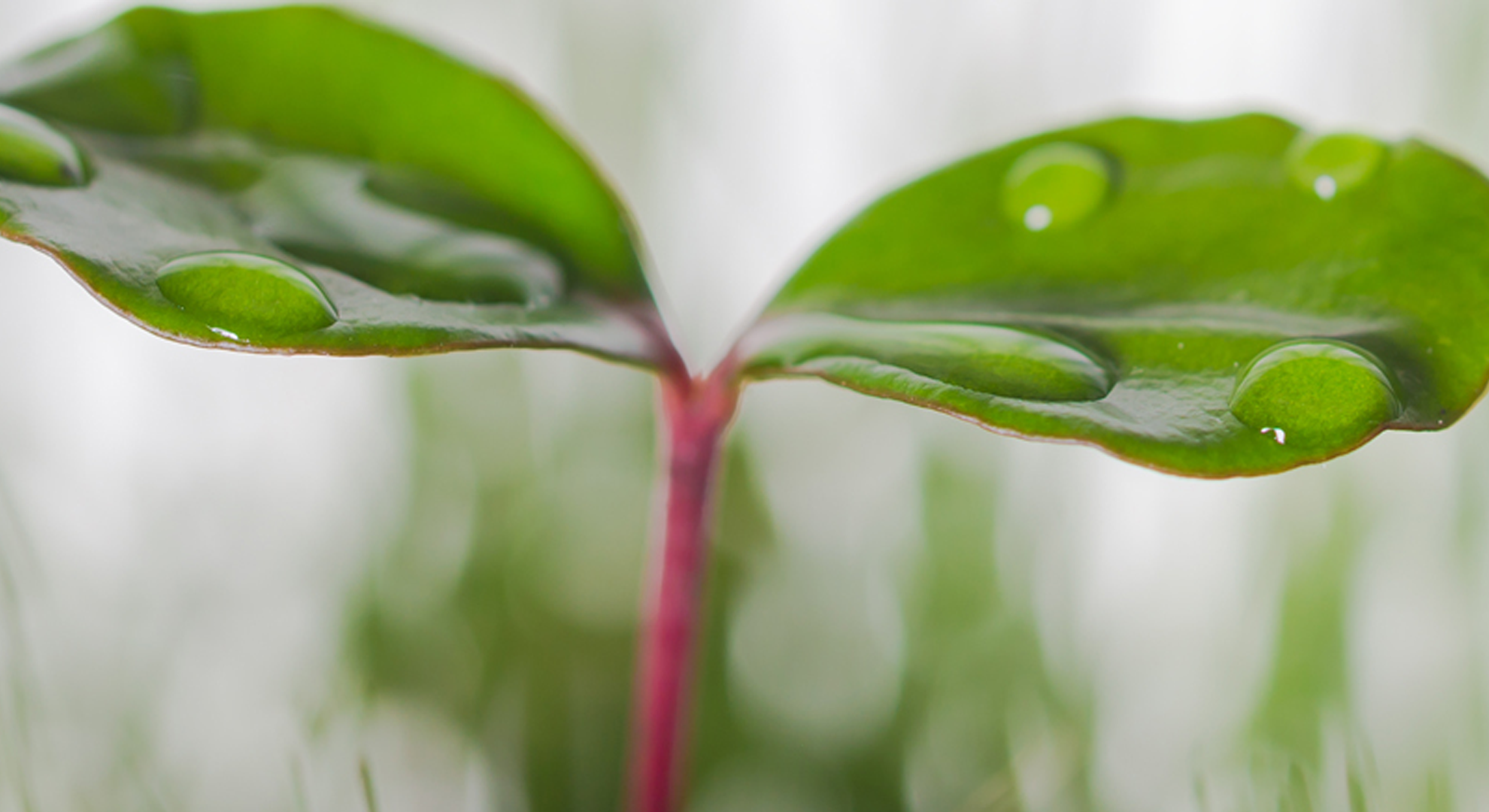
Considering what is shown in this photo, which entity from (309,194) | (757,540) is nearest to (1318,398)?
(309,194)

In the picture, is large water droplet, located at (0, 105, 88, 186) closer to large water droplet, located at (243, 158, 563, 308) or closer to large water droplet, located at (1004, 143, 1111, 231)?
large water droplet, located at (243, 158, 563, 308)

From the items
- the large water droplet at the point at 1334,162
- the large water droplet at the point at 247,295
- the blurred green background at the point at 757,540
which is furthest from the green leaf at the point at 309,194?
the large water droplet at the point at 1334,162

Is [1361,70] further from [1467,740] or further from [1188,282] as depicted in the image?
[1188,282]

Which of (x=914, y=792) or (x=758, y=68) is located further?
(x=758, y=68)

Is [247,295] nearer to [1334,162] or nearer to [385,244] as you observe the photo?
[385,244]

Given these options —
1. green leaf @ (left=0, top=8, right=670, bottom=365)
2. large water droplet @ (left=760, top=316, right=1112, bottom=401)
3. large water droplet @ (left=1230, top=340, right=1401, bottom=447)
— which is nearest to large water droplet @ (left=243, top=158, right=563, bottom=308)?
green leaf @ (left=0, top=8, right=670, bottom=365)

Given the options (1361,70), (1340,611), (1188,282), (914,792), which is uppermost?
(1361,70)

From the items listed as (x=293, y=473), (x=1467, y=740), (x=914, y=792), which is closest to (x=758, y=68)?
(x=293, y=473)
